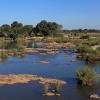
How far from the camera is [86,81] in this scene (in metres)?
21.0

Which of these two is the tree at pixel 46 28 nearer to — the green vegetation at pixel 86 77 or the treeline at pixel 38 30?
the treeline at pixel 38 30

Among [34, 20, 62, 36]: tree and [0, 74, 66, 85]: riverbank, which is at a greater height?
[34, 20, 62, 36]: tree

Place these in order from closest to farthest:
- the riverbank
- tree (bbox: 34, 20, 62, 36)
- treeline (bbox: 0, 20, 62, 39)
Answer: the riverbank
treeline (bbox: 0, 20, 62, 39)
tree (bbox: 34, 20, 62, 36)

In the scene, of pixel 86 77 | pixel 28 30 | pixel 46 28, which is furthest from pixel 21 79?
pixel 28 30

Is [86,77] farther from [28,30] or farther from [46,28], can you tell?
[28,30]

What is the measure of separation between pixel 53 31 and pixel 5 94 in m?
84.9

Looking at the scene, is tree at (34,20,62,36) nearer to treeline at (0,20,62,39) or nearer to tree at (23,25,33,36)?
treeline at (0,20,62,39)

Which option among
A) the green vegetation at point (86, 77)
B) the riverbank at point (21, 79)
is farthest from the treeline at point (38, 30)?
the green vegetation at point (86, 77)

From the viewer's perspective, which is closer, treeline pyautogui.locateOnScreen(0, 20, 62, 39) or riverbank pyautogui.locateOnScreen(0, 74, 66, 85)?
riverbank pyautogui.locateOnScreen(0, 74, 66, 85)

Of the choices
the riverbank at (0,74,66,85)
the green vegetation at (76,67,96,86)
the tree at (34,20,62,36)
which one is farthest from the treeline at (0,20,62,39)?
the green vegetation at (76,67,96,86)

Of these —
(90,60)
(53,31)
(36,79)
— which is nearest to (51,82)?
(36,79)

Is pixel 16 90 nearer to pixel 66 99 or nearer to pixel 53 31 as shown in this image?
pixel 66 99

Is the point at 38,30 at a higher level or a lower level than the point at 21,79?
higher

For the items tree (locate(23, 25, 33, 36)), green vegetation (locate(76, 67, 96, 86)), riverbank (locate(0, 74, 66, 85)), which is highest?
tree (locate(23, 25, 33, 36))
